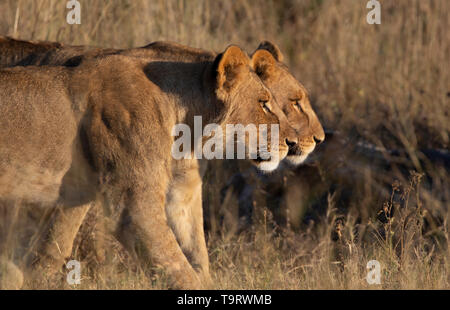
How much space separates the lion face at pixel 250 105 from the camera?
4.19 metres

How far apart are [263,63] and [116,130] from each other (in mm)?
1236

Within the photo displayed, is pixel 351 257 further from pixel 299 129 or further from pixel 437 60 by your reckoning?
pixel 437 60

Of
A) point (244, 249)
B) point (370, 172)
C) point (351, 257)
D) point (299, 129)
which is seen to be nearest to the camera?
point (351, 257)

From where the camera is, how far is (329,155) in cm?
632

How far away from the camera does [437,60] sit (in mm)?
8297

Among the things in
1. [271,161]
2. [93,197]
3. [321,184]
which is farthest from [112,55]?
[321,184]

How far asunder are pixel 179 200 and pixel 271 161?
57cm
